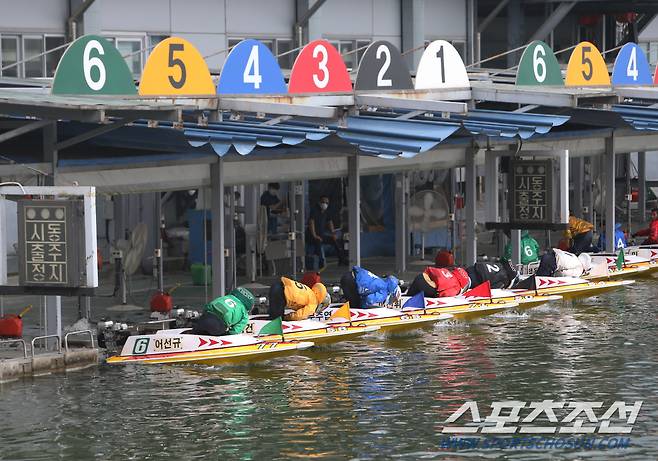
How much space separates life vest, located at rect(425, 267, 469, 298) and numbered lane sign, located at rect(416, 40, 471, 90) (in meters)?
3.52

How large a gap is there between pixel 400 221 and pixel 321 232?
81.1 inches

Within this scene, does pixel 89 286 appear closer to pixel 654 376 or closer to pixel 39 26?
pixel 654 376

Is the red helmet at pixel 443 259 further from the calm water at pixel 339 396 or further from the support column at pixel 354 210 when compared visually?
the calm water at pixel 339 396

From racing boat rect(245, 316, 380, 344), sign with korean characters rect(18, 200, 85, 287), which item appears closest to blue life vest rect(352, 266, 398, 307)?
racing boat rect(245, 316, 380, 344)

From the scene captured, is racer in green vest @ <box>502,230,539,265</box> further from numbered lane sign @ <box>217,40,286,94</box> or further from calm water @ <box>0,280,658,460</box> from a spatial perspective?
numbered lane sign @ <box>217,40,286,94</box>

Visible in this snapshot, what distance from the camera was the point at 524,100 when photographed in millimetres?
28031

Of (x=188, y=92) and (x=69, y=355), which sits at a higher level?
(x=188, y=92)

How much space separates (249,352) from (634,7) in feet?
90.3

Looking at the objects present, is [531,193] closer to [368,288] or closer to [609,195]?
[609,195]

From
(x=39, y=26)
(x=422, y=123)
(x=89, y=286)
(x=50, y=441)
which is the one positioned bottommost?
(x=50, y=441)

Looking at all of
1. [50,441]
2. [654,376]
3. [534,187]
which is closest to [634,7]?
[534,187]

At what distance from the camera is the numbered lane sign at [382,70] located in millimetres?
26672

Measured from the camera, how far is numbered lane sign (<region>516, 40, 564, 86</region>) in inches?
1206

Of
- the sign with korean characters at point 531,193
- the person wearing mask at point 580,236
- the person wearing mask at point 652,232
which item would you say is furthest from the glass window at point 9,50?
the person wearing mask at point 652,232
